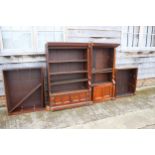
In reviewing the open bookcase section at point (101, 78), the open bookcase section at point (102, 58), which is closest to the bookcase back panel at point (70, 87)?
the open bookcase section at point (101, 78)

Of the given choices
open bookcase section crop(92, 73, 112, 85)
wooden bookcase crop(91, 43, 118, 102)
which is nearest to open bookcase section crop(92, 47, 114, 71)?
wooden bookcase crop(91, 43, 118, 102)

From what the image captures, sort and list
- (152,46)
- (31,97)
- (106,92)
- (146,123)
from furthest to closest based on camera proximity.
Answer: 1. (152,46)
2. (106,92)
3. (31,97)
4. (146,123)

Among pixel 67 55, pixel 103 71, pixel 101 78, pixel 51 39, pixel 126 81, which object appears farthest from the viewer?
pixel 126 81

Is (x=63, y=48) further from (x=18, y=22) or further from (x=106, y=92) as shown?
(x=106, y=92)

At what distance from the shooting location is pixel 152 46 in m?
4.34

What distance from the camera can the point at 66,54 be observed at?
317 centimetres

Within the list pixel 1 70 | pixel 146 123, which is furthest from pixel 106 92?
pixel 1 70

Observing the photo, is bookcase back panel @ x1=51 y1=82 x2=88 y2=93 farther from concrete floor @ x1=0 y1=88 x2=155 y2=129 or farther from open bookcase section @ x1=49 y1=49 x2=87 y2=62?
open bookcase section @ x1=49 y1=49 x2=87 y2=62

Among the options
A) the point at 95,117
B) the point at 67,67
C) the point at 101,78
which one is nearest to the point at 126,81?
the point at 101,78

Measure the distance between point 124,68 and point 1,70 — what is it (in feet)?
9.41

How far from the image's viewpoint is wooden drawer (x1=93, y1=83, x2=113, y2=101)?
136 inches

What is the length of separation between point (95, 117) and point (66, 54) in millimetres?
1448

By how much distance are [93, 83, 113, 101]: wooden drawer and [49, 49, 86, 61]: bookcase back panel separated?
826 millimetres

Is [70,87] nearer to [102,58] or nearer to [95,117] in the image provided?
[95,117]
